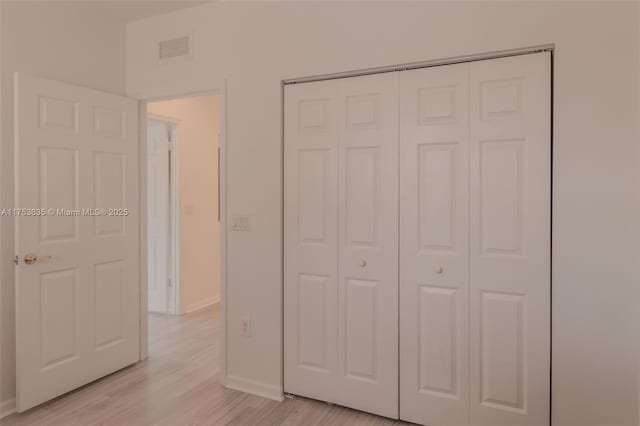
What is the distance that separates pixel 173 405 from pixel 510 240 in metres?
2.25

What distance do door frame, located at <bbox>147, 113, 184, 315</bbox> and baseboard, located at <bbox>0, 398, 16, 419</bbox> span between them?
2.01 metres

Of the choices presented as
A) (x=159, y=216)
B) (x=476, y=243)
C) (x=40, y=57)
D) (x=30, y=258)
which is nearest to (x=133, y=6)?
(x=40, y=57)

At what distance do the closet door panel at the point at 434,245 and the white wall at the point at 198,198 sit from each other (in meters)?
2.92

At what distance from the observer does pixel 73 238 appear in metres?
2.70

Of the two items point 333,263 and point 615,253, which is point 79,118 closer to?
point 333,263

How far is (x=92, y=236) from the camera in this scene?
2.82 m

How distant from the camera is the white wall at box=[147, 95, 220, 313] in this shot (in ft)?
14.7

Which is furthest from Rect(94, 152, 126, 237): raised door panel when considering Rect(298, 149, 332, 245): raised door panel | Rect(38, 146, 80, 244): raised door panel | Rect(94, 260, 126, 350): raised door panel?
Rect(298, 149, 332, 245): raised door panel

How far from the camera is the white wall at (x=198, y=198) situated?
4480 mm

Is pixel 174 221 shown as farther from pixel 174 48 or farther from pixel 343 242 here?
pixel 343 242

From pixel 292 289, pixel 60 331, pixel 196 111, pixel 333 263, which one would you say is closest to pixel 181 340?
pixel 60 331

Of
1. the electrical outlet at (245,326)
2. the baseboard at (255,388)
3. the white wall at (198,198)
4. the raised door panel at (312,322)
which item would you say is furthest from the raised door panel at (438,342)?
the white wall at (198,198)

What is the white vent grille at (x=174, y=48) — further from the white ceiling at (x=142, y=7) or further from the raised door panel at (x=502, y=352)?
the raised door panel at (x=502, y=352)

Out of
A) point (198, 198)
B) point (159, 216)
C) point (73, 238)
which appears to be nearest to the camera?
point (73, 238)
